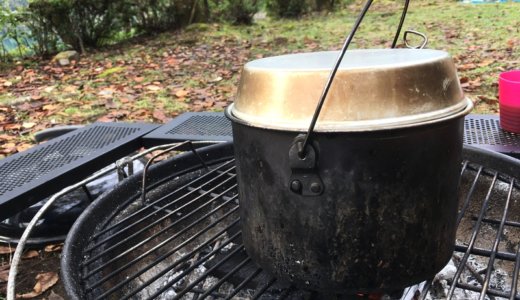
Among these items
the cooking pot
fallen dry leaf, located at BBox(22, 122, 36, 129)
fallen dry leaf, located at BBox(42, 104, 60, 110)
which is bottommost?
fallen dry leaf, located at BBox(42, 104, 60, 110)

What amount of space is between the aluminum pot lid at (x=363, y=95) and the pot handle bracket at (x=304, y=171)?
0.04 m

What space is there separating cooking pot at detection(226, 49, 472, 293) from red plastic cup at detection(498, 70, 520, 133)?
41.9 inches

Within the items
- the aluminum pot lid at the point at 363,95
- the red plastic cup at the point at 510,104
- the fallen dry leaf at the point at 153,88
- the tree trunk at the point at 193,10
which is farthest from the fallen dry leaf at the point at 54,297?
the tree trunk at the point at 193,10

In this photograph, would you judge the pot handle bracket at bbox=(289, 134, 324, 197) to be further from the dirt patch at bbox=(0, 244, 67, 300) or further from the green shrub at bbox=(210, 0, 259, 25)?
the green shrub at bbox=(210, 0, 259, 25)

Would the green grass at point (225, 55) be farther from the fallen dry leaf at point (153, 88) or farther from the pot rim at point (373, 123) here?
the pot rim at point (373, 123)

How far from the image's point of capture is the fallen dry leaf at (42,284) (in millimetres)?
1767

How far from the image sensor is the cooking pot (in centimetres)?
85

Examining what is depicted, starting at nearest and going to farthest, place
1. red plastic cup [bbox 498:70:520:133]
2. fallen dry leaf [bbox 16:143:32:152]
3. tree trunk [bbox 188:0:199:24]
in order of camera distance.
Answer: red plastic cup [bbox 498:70:520:133]
fallen dry leaf [bbox 16:143:32:152]
tree trunk [bbox 188:0:199:24]

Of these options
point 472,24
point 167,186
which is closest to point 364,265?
point 167,186

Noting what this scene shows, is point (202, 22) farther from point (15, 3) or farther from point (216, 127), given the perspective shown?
point (216, 127)

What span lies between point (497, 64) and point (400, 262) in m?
3.81

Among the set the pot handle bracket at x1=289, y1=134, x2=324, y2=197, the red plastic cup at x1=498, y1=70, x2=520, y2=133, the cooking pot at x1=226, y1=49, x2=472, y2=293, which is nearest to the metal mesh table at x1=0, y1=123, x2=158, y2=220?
the cooking pot at x1=226, y1=49, x2=472, y2=293

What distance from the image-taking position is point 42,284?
1.83 metres

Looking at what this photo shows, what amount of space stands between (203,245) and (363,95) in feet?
2.28
